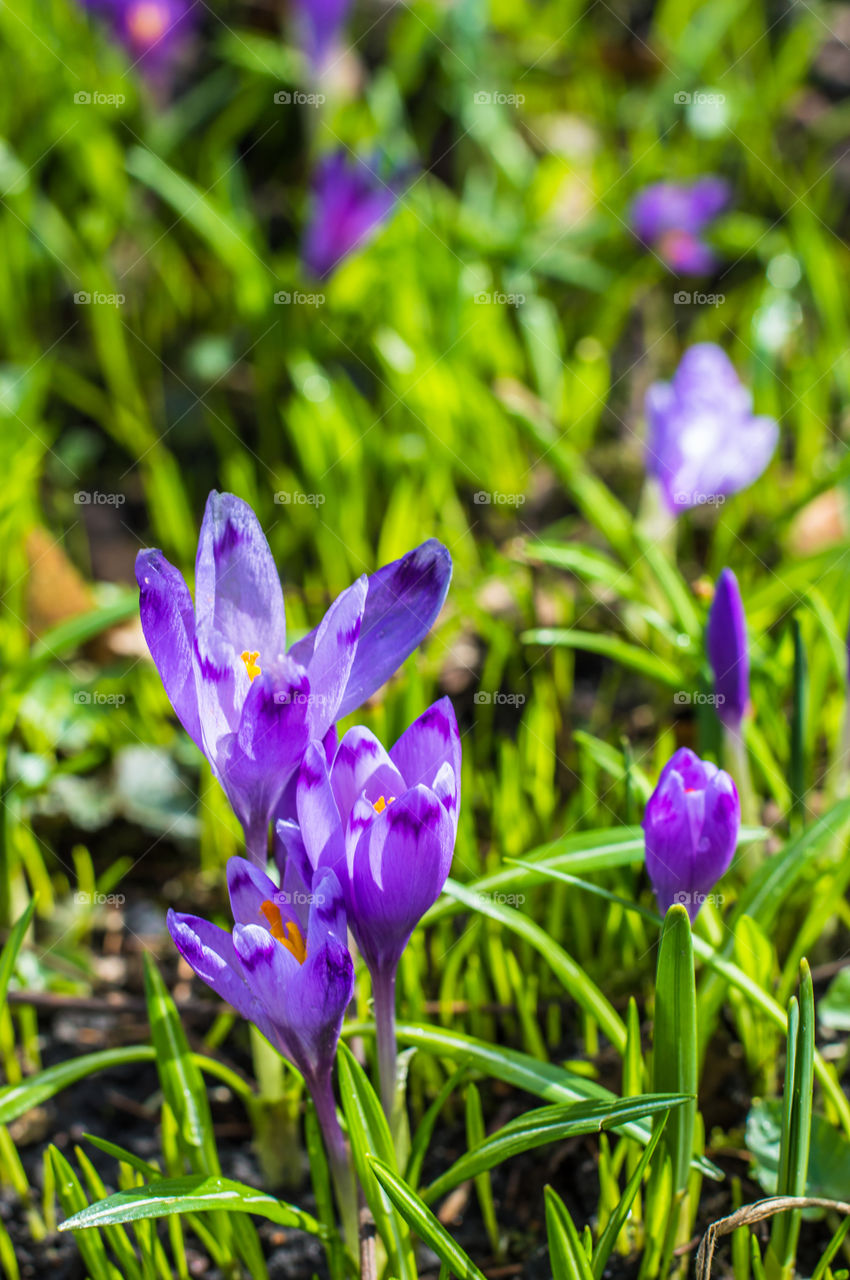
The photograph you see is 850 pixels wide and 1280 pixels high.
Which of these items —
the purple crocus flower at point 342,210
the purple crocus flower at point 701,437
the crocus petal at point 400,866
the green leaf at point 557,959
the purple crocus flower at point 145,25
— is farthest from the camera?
the purple crocus flower at point 145,25

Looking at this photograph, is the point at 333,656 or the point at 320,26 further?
the point at 320,26

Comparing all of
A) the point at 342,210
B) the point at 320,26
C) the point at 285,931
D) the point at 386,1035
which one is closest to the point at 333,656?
the point at 285,931

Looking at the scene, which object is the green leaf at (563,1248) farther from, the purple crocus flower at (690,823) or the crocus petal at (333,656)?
the crocus petal at (333,656)

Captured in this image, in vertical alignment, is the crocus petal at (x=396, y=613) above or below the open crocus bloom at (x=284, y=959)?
above

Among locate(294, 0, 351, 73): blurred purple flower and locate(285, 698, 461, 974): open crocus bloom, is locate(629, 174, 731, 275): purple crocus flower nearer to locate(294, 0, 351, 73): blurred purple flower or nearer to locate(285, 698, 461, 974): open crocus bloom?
locate(294, 0, 351, 73): blurred purple flower

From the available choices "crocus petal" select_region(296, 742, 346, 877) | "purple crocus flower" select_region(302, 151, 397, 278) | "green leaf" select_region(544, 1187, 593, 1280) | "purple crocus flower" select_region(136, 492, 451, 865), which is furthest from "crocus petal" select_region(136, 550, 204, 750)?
"purple crocus flower" select_region(302, 151, 397, 278)

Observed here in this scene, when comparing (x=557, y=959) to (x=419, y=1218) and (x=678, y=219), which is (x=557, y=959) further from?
(x=678, y=219)

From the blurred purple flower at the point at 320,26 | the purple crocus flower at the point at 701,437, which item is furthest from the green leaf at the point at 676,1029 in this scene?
the blurred purple flower at the point at 320,26

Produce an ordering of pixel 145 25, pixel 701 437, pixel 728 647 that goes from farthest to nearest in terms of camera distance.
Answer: pixel 145 25
pixel 701 437
pixel 728 647
